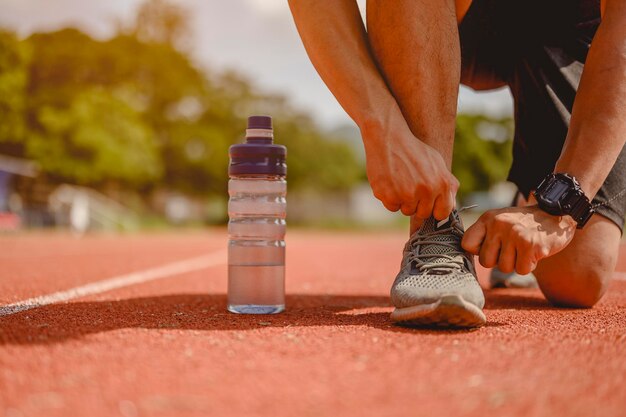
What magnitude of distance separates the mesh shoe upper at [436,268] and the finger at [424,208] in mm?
114

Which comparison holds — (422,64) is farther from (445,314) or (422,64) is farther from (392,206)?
(445,314)

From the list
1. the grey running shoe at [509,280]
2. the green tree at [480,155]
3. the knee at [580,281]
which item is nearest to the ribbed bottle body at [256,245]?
the knee at [580,281]

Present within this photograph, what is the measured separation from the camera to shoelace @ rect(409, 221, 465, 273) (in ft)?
6.65

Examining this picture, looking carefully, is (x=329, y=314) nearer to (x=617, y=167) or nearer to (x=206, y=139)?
(x=617, y=167)

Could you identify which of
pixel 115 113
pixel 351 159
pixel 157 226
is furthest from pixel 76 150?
pixel 351 159

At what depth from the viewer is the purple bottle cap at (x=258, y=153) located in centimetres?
245

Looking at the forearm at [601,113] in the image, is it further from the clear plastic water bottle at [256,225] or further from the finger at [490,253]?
the clear plastic water bottle at [256,225]

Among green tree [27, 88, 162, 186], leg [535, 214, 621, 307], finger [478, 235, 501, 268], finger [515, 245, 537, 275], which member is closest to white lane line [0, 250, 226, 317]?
finger [478, 235, 501, 268]

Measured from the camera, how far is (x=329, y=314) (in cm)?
236

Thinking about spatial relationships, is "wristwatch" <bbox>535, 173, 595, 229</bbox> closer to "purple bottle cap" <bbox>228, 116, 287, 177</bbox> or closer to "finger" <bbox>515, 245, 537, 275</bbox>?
"finger" <bbox>515, 245, 537, 275</bbox>

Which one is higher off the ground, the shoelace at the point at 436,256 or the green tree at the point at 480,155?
the green tree at the point at 480,155

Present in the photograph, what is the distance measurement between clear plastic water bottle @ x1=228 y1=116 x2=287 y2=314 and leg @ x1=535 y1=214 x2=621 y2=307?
1.25 metres

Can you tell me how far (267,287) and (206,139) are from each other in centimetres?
3232

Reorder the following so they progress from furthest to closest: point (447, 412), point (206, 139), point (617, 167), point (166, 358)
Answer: point (206, 139) → point (617, 167) → point (166, 358) → point (447, 412)
